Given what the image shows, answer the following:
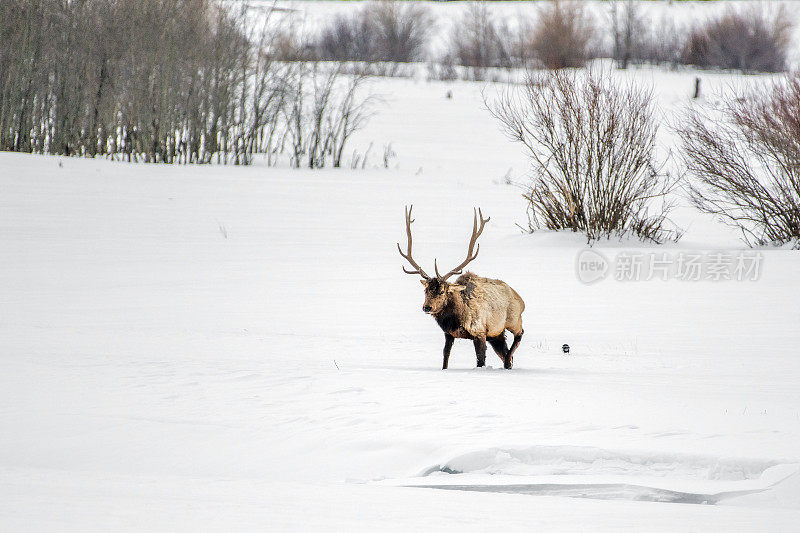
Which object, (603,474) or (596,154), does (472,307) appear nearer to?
(603,474)

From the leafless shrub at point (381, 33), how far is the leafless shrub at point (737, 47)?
58.4ft

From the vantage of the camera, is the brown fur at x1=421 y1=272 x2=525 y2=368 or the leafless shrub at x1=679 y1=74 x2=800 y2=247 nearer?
the brown fur at x1=421 y1=272 x2=525 y2=368

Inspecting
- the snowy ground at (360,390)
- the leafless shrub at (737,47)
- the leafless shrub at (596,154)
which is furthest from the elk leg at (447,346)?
the leafless shrub at (737,47)

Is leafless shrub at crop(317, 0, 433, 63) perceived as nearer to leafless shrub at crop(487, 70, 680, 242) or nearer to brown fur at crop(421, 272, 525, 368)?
leafless shrub at crop(487, 70, 680, 242)

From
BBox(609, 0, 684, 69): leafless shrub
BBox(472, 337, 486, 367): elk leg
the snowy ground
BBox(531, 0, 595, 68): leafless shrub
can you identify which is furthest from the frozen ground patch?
BBox(609, 0, 684, 69): leafless shrub

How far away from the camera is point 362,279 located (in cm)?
1394

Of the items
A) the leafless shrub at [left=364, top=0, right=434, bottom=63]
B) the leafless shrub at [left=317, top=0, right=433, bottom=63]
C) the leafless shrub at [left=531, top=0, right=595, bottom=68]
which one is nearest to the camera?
the leafless shrub at [left=531, top=0, right=595, bottom=68]

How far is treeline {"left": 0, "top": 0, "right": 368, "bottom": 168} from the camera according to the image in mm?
23688

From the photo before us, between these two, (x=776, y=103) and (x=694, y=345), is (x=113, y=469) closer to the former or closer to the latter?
(x=694, y=345)

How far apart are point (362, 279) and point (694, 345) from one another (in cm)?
537

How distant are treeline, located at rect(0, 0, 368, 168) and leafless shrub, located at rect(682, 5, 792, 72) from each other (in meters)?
35.8

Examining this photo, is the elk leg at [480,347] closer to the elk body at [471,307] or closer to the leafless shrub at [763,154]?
the elk body at [471,307]

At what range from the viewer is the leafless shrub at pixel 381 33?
62.0 metres

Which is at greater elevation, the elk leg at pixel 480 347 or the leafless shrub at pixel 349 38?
the leafless shrub at pixel 349 38
